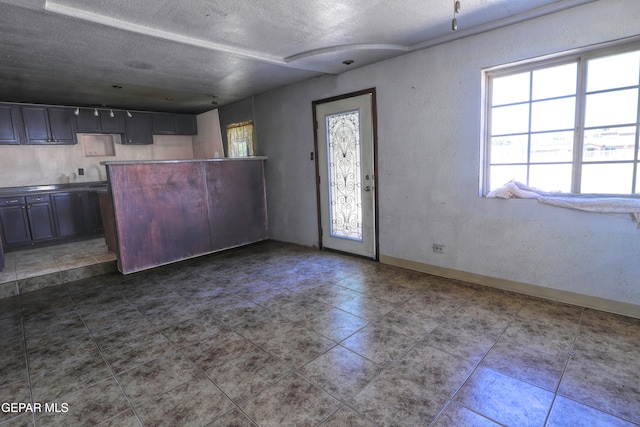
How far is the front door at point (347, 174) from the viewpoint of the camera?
4066mm

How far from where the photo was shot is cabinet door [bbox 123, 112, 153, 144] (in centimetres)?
625

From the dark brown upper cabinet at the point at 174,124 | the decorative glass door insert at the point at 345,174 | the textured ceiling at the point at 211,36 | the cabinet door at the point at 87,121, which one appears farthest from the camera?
the dark brown upper cabinet at the point at 174,124

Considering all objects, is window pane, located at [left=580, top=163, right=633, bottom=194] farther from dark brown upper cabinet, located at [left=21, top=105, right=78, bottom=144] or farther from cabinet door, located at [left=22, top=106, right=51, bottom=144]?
cabinet door, located at [left=22, top=106, right=51, bottom=144]

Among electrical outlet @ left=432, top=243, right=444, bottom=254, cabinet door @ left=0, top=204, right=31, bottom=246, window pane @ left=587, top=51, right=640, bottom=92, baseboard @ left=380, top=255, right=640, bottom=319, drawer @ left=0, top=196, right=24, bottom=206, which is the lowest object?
baseboard @ left=380, top=255, right=640, bottom=319

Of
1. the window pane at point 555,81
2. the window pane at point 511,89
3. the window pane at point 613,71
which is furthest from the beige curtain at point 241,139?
the window pane at point 613,71

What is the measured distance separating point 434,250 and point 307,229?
204 cm

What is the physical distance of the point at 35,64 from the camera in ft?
11.3

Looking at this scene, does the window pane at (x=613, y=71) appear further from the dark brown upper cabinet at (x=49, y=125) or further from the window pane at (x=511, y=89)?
the dark brown upper cabinet at (x=49, y=125)

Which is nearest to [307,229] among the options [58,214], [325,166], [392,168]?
[325,166]

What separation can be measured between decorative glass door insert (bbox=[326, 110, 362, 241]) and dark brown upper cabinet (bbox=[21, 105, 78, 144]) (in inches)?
180

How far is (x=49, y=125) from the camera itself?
5422 millimetres

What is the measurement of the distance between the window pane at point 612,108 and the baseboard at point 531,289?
4.69ft

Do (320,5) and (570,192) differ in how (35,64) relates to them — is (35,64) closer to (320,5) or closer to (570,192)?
(320,5)

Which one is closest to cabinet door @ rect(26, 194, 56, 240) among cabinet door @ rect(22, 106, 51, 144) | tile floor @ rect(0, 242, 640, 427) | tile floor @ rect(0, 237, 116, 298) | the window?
tile floor @ rect(0, 237, 116, 298)
